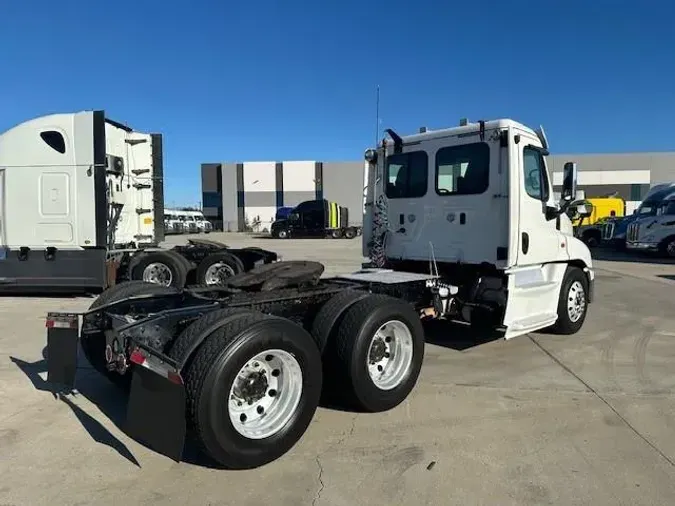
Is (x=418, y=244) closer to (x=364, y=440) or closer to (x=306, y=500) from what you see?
(x=364, y=440)

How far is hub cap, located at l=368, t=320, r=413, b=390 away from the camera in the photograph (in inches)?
189

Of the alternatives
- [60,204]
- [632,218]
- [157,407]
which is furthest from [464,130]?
[632,218]

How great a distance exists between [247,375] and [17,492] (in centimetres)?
153

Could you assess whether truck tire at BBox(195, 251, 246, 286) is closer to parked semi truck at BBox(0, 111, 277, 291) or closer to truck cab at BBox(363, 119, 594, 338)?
parked semi truck at BBox(0, 111, 277, 291)

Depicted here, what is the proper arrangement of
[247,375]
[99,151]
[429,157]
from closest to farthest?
[247,375] → [429,157] → [99,151]

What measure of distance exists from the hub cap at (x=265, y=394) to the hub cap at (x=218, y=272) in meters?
7.49

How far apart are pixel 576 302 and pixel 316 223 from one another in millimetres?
33349

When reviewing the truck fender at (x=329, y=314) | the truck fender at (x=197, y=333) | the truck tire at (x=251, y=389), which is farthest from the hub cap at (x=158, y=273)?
the truck tire at (x=251, y=389)

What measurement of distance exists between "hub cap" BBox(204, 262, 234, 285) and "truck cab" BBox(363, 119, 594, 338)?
445cm

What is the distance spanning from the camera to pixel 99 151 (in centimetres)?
1004

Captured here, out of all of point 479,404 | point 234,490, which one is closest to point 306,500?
point 234,490

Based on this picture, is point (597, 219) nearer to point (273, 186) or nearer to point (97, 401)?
point (97, 401)

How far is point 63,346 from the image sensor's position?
4578mm

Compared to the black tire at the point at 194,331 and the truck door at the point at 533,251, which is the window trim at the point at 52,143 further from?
the truck door at the point at 533,251
